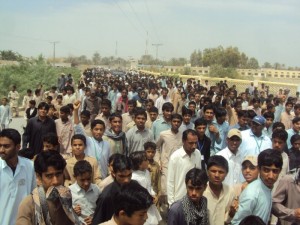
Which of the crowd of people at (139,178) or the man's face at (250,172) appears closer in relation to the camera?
the crowd of people at (139,178)

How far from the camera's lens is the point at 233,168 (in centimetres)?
527

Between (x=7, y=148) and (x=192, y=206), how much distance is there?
69.2 inches

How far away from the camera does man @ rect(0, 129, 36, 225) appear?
3549 mm

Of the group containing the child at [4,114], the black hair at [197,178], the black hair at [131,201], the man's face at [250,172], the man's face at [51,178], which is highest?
the black hair at [131,201]

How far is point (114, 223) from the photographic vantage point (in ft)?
7.99

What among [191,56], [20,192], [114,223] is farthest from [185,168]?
[191,56]

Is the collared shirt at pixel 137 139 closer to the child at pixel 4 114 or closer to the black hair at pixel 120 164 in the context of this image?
the black hair at pixel 120 164

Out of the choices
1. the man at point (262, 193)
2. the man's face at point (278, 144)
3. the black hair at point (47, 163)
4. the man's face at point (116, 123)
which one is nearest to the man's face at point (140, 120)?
the man's face at point (116, 123)

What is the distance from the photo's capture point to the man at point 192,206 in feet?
10.9

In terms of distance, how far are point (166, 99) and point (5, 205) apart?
9.79 meters

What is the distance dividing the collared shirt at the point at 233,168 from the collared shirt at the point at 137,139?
5.30 feet

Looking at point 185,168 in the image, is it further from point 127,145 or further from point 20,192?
point 20,192

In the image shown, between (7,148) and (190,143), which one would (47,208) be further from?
(190,143)

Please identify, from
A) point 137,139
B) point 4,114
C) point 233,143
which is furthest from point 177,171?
point 4,114
